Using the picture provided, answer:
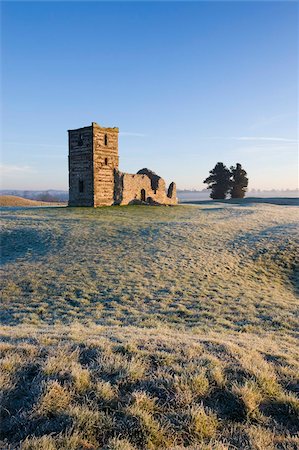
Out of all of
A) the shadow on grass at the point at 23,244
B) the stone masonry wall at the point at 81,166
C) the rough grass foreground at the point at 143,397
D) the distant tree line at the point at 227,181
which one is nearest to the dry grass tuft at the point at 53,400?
the rough grass foreground at the point at 143,397

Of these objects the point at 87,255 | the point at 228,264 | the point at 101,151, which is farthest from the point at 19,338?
the point at 101,151

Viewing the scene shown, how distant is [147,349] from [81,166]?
35377 millimetres

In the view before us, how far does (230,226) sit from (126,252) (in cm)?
1309

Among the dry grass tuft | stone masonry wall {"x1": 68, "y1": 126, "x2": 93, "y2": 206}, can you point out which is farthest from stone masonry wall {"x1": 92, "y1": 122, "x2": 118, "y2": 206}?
the dry grass tuft

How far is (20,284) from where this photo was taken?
14055mm

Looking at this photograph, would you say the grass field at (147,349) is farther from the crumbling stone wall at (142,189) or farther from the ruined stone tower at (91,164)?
the crumbling stone wall at (142,189)

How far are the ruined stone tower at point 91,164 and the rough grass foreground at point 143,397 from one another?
33451 mm

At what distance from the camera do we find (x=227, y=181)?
7219cm

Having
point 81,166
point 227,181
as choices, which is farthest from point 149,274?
point 227,181

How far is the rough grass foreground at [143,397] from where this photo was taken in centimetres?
384

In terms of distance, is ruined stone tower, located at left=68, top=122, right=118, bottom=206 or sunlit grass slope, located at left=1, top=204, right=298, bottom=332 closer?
sunlit grass slope, located at left=1, top=204, right=298, bottom=332

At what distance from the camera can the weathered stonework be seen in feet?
125

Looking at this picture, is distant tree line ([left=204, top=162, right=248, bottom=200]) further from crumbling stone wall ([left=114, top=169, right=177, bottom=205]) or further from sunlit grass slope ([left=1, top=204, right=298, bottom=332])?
sunlit grass slope ([left=1, top=204, right=298, bottom=332])

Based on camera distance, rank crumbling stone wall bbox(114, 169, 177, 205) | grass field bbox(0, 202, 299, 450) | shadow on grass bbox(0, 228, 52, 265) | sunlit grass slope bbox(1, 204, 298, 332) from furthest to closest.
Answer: crumbling stone wall bbox(114, 169, 177, 205)
shadow on grass bbox(0, 228, 52, 265)
sunlit grass slope bbox(1, 204, 298, 332)
grass field bbox(0, 202, 299, 450)
